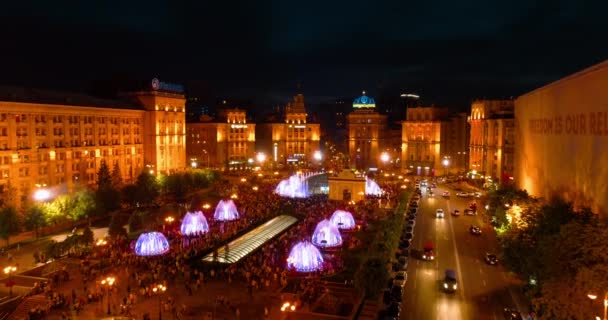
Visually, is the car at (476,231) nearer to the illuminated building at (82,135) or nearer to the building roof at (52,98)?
the illuminated building at (82,135)

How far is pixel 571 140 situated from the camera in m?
34.1

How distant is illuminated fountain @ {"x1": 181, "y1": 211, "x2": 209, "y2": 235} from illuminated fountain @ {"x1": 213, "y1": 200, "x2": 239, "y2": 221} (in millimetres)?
4488

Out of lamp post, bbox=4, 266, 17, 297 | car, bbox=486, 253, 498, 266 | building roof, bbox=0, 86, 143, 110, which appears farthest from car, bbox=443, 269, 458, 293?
building roof, bbox=0, 86, 143, 110

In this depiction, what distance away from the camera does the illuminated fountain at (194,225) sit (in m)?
46.3

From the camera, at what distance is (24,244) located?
4375 centimetres

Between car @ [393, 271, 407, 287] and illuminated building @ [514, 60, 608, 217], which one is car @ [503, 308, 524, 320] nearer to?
car @ [393, 271, 407, 287]

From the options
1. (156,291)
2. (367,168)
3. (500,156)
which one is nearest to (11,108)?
(156,291)

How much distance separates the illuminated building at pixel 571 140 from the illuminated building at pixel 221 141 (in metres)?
69.2

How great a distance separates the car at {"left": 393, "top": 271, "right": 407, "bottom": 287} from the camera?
32344 millimetres

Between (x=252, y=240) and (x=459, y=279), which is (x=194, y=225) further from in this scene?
(x=459, y=279)

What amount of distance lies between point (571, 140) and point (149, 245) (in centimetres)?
3174

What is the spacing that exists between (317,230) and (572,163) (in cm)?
2026

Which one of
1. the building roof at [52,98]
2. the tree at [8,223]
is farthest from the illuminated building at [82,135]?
the tree at [8,223]

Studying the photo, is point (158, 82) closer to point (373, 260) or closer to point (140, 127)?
point (140, 127)
